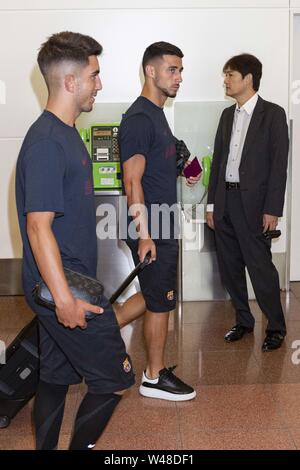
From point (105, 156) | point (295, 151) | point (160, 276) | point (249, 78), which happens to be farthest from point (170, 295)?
point (295, 151)

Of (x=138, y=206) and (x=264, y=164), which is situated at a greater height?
(x=264, y=164)

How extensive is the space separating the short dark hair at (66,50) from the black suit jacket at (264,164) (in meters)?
2.03

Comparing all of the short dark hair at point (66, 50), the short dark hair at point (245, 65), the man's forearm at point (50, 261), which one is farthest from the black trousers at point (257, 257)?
the man's forearm at point (50, 261)

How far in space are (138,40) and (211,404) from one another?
9.79 ft

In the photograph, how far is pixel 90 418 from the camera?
2.21 m

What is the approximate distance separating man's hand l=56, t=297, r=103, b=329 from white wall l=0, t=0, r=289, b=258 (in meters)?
3.39

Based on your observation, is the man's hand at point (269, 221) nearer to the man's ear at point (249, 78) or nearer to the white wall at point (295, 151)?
the man's ear at point (249, 78)

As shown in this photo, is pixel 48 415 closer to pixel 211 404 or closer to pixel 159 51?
pixel 211 404

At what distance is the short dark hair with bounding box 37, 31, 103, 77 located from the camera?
216 centimetres

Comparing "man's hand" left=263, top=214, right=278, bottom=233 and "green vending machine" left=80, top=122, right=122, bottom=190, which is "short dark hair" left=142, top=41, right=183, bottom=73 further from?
"green vending machine" left=80, top=122, right=122, bottom=190

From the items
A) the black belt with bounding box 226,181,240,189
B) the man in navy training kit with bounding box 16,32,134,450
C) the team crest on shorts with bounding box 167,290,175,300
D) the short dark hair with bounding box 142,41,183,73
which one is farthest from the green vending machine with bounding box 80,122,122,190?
the man in navy training kit with bounding box 16,32,134,450

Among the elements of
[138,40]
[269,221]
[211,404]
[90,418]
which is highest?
[138,40]
